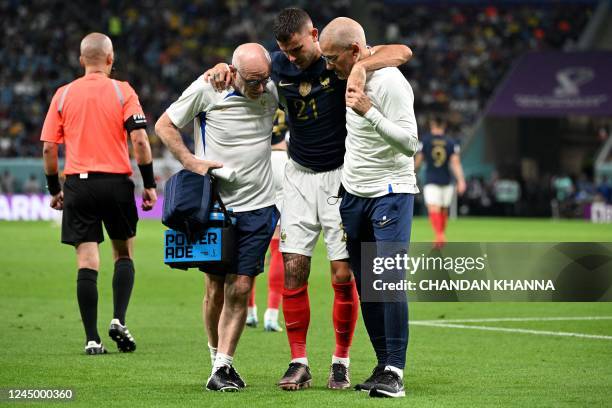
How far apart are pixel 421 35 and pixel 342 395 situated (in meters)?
39.4

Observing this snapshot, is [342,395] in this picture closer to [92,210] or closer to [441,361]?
[441,361]

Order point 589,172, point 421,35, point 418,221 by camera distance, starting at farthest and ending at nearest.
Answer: point 421,35
point 589,172
point 418,221

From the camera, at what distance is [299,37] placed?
295 inches

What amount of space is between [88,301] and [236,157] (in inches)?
89.8

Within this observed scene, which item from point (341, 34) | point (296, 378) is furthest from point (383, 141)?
point (296, 378)

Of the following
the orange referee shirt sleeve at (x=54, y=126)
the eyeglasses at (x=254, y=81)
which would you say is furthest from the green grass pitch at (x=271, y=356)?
the eyeglasses at (x=254, y=81)

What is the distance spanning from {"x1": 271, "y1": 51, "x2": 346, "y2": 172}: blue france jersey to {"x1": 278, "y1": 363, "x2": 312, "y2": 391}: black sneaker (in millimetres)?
1257

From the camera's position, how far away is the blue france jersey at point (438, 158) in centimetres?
2092

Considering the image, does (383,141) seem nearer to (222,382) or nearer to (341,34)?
(341,34)

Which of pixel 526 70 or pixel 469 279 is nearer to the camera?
pixel 469 279

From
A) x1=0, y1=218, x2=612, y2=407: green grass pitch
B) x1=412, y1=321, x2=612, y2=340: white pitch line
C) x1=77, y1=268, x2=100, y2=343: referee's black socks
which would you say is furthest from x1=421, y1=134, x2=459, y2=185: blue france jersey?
x1=77, y1=268, x2=100, y2=343: referee's black socks

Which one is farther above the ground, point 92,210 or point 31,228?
point 92,210

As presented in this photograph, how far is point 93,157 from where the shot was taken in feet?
31.3

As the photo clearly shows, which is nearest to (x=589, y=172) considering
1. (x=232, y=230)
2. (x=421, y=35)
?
(x=421, y=35)
